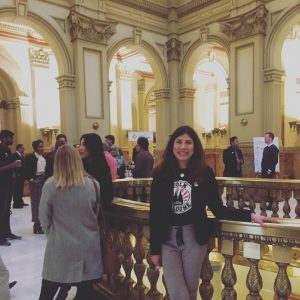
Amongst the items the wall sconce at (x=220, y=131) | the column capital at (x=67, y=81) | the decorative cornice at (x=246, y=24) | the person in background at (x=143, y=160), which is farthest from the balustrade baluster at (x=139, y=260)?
the wall sconce at (x=220, y=131)

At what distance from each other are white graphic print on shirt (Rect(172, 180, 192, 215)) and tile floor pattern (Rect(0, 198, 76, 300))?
1.85 metres

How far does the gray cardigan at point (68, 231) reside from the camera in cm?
212

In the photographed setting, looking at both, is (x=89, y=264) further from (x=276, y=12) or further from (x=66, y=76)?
(x=276, y=12)

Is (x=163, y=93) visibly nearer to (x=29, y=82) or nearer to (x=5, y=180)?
(x=29, y=82)

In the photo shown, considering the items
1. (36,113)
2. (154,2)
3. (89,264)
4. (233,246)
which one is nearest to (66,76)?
(36,113)

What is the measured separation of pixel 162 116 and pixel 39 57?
5074 mm

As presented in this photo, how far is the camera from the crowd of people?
181 cm

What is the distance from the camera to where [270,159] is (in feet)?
22.6

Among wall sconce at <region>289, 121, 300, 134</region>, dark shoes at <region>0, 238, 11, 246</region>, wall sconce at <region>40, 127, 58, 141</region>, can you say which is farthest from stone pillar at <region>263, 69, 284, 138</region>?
wall sconce at <region>40, 127, 58, 141</region>

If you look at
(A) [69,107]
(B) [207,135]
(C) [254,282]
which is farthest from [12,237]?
(B) [207,135]

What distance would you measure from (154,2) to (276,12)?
4128mm

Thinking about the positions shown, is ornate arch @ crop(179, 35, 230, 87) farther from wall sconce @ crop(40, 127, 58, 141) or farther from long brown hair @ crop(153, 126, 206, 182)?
long brown hair @ crop(153, 126, 206, 182)

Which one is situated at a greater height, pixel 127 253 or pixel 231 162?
pixel 231 162

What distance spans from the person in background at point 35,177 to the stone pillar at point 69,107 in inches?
146
